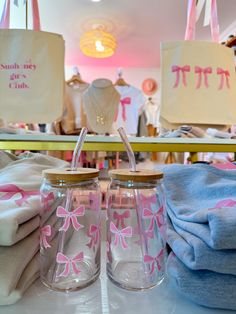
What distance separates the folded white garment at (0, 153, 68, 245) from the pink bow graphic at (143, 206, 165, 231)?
6.4 inches

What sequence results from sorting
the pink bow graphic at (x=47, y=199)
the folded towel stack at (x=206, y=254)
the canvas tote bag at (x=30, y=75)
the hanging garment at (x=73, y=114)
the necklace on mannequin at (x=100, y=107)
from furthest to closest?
the hanging garment at (x=73, y=114) → the necklace on mannequin at (x=100, y=107) → the canvas tote bag at (x=30, y=75) → the pink bow graphic at (x=47, y=199) → the folded towel stack at (x=206, y=254)

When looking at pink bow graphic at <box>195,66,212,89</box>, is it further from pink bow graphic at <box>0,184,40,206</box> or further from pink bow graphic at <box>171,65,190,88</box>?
pink bow graphic at <box>0,184,40,206</box>

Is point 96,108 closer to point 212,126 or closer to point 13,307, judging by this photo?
point 212,126

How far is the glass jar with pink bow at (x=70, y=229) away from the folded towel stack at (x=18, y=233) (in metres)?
0.02

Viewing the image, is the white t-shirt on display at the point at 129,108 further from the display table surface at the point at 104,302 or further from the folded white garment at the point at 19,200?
the display table surface at the point at 104,302

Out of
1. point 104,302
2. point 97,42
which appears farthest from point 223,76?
point 97,42

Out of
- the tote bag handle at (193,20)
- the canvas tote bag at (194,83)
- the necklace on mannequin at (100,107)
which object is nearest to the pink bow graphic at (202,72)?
the canvas tote bag at (194,83)

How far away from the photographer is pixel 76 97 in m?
1.57

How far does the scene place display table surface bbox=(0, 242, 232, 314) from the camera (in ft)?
0.90

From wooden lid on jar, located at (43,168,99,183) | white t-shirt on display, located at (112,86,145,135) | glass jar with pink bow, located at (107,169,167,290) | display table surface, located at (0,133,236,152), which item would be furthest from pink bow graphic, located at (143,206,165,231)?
white t-shirt on display, located at (112,86,145,135)

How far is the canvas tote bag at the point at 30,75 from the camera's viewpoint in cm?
52

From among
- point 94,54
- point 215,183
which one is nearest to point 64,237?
point 215,183

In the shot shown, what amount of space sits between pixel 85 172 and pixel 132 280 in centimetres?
17

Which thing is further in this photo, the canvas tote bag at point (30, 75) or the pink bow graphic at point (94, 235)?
the canvas tote bag at point (30, 75)
